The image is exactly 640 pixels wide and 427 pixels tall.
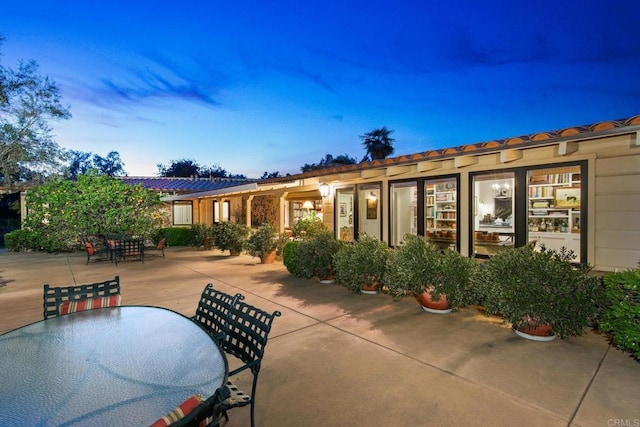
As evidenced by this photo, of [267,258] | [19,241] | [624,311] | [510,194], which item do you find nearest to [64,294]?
[624,311]

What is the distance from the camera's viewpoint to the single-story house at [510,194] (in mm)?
4410

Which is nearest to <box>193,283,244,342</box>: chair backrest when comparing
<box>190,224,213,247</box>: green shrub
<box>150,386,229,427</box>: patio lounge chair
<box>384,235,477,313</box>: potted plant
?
<box>150,386,229,427</box>: patio lounge chair

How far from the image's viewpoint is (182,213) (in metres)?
17.2

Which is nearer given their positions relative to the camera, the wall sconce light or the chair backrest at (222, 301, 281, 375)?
the chair backrest at (222, 301, 281, 375)

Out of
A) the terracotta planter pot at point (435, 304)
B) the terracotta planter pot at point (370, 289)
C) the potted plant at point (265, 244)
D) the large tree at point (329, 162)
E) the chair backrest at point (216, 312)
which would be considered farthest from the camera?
the large tree at point (329, 162)

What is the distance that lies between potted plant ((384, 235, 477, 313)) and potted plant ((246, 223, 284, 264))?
479 centimetres

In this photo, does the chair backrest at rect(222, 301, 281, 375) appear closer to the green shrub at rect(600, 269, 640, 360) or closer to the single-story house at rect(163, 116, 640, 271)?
the green shrub at rect(600, 269, 640, 360)

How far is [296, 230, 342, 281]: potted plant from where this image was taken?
6.36 metres

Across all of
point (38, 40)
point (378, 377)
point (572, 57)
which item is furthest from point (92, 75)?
point (572, 57)

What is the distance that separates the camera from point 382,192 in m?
7.60

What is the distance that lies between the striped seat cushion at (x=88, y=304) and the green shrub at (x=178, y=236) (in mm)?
11912

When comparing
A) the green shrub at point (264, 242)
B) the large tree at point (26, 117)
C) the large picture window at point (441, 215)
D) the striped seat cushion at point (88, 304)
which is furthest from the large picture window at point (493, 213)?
the large tree at point (26, 117)

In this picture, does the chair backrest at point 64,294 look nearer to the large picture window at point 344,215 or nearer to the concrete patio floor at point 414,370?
the concrete patio floor at point 414,370

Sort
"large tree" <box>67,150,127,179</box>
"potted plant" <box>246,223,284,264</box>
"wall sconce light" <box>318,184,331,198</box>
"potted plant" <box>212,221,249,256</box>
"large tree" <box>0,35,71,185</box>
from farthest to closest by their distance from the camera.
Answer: "large tree" <box>67,150,127,179</box>
"potted plant" <box>212,221,249,256</box>
"large tree" <box>0,35,71,185</box>
"potted plant" <box>246,223,284,264</box>
"wall sconce light" <box>318,184,331,198</box>
